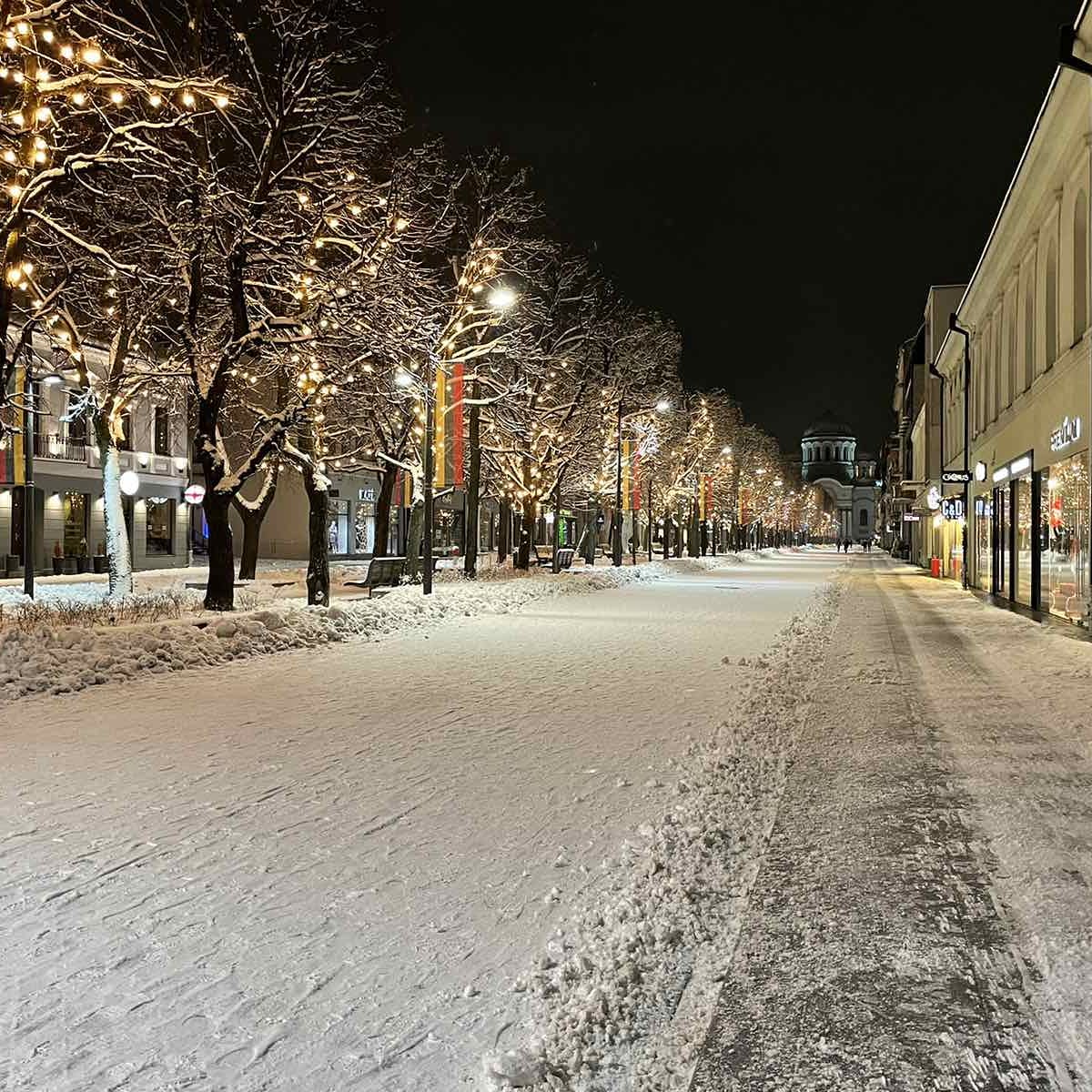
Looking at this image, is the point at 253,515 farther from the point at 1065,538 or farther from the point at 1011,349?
the point at 1065,538

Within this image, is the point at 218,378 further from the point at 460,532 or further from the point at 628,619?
the point at 460,532

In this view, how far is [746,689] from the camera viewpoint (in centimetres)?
1147

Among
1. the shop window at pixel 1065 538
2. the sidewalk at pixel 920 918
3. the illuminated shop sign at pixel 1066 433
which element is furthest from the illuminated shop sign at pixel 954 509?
the sidewalk at pixel 920 918

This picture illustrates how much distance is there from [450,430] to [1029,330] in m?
14.3

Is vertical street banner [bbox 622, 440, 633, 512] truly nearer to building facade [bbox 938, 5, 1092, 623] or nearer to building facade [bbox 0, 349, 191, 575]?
building facade [bbox 938, 5, 1092, 623]

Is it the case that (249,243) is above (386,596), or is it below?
above

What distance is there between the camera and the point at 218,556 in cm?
1895

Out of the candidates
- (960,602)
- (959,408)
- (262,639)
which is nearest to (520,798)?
(262,639)

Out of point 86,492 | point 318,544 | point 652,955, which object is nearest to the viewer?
point 652,955

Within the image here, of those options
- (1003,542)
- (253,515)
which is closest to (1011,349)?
(1003,542)

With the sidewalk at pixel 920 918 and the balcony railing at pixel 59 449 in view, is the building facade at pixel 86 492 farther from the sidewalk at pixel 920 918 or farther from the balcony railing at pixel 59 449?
the sidewalk at pixel 920 918

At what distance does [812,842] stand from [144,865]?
352cm

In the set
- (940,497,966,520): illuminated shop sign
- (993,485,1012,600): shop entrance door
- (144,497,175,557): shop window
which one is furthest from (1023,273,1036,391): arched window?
(144,497,175,557): shop window

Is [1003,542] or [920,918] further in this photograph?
[1003,542]
